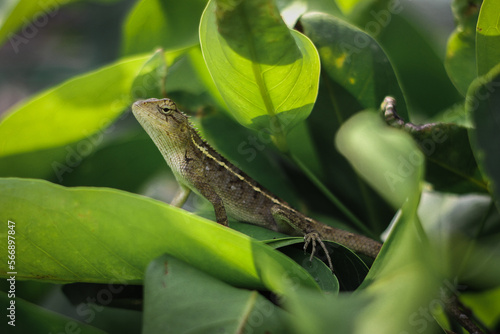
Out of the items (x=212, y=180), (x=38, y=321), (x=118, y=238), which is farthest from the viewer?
(x=212, y=180)

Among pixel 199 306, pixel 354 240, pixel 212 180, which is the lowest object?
pixel 354 240

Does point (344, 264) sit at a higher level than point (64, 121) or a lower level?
lower

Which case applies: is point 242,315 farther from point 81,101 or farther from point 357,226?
point 81,101

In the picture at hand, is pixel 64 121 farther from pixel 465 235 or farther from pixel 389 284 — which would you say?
pixel 465 235

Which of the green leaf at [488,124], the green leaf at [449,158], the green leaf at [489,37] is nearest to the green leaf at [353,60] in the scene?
the green leaf at [449,158]

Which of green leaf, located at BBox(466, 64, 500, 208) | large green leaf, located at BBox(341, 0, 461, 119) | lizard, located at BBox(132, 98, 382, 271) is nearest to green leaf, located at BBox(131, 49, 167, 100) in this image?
lizard, located at BBox(132, 98, 382, 271)

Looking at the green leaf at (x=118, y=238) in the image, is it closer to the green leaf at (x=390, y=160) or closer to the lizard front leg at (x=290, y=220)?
the green leaf at (x=390, y=160)

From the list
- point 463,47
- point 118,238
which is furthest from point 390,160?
point 463,47

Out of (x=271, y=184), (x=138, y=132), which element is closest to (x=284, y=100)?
(x=271, y=184)

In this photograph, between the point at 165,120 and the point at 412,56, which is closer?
the point at 412,56
